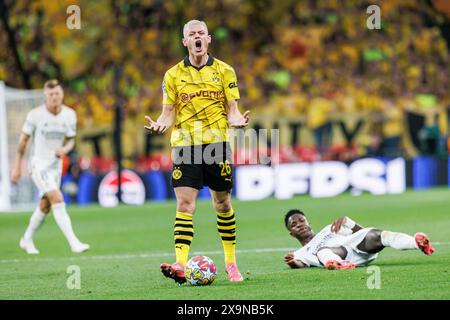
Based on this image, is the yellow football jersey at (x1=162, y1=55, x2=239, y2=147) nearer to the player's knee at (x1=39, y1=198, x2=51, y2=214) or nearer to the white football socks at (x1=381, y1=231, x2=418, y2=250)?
the white football socks at (x1=381, y1=231, x2=418, y2=250)

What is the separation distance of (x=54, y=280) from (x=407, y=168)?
18077 millimetres

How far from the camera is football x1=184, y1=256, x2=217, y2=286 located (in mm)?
10688

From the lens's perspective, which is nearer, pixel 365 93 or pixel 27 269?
pixel 27 269

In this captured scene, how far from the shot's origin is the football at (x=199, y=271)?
10688mm

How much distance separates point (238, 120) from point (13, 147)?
1647cm

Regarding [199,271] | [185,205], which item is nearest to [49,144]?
[185,205]

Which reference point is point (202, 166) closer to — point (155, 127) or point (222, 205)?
point (222, 205)

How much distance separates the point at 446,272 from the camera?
36.2 feet

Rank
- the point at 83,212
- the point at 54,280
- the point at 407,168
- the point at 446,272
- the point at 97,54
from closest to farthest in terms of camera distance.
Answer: the point at 446,272
the point at 54,280
the point at 83,212
the point at 407,168
the point at 97,54

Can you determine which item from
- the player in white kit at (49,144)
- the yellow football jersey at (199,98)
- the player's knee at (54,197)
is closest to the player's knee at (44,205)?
the player in white kit at (49,144)

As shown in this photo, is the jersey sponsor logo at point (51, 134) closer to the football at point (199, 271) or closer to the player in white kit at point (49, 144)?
the player in white kit at point (49, 144)

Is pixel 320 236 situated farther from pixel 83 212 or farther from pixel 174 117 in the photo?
pixel 83 212

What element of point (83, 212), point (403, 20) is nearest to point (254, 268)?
point (83, 212)

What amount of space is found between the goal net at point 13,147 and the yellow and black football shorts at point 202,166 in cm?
1562
